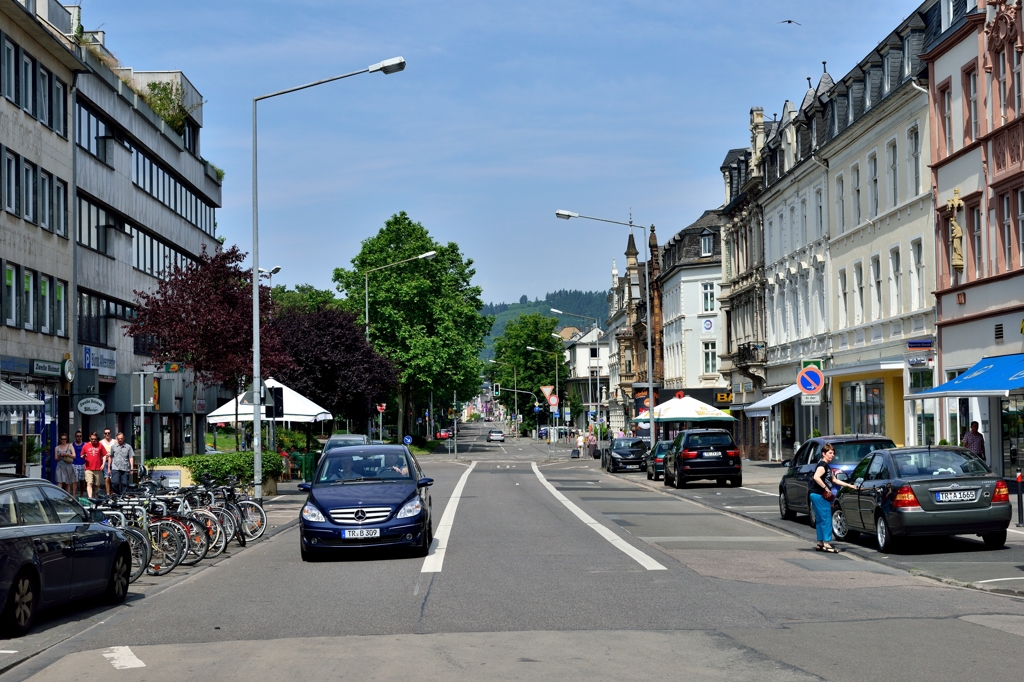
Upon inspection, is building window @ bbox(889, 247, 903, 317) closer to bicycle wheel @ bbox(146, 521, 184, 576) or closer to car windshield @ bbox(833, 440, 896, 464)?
car windshield @ bbox(833, 440, 896, 464)

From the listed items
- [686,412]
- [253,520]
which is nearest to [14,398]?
[253,520]

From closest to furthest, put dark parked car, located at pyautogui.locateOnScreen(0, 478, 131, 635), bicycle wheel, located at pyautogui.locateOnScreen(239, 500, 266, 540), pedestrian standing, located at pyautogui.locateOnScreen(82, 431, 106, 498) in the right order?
dark parked car, located at pyautogui.locateOnScreen(0, 478, 131, 635) < bicycle wheel, located at pyautogui.locateOnScreen(239, 500, 266, 540) < pedestrian standing, located at pyautogui.locateOnScreen(82, 431, 106, 498)

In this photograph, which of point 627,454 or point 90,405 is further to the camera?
point 627,454

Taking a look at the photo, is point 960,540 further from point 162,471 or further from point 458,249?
point 458,249

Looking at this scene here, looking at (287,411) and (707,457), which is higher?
(287,411)

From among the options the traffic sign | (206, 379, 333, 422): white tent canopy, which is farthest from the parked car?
the traffic sign

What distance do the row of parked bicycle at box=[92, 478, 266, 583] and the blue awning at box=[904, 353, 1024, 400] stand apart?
14.5 metres

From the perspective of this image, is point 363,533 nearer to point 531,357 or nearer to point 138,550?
point 138,550

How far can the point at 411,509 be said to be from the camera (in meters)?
17.6

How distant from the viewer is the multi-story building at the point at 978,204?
98.0ft

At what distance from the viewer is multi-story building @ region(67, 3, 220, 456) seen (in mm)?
41906

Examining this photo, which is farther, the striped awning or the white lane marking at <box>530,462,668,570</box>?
the striped awning

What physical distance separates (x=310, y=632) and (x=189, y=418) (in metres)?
48.8

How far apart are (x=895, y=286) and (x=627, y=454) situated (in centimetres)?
1837
